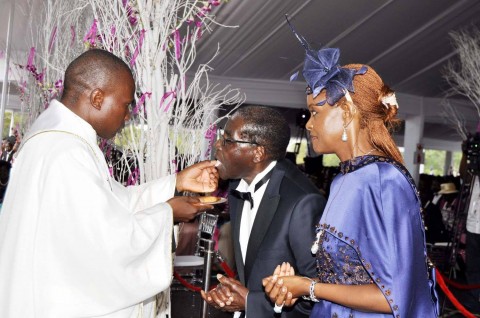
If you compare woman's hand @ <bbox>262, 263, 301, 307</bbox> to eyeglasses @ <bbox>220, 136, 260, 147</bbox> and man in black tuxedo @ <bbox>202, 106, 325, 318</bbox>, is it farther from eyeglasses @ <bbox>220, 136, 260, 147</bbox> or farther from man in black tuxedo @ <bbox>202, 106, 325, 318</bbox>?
eyeglasses @ <bbox>220, 136, 260, 147</bbox>

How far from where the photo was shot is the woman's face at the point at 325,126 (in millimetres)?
2270

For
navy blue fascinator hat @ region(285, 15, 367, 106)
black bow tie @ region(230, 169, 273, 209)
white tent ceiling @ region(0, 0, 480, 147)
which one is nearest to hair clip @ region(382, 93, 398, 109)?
navy blue fascinator hat @ region(285, 15, 367, 106)

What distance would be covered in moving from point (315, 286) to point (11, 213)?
3.98 ft

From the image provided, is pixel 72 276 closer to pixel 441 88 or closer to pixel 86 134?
pixel 86 134

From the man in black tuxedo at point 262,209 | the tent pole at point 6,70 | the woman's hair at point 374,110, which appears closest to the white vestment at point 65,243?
the man in black tuxedo at point 262,209

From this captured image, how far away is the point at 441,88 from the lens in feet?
48.1

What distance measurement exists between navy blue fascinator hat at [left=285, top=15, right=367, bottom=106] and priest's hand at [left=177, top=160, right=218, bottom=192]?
99 centimetres

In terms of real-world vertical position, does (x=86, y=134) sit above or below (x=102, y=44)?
below

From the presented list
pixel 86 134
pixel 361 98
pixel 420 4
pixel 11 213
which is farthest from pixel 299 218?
pixel 420 4

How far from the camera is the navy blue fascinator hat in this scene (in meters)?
2.24

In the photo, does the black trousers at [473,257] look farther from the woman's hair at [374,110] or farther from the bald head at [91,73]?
the bald head at [91,73]

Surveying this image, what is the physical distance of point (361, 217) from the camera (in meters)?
2.12

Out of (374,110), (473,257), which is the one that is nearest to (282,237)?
(374,110)

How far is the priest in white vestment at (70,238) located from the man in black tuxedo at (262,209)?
1.43 ft
